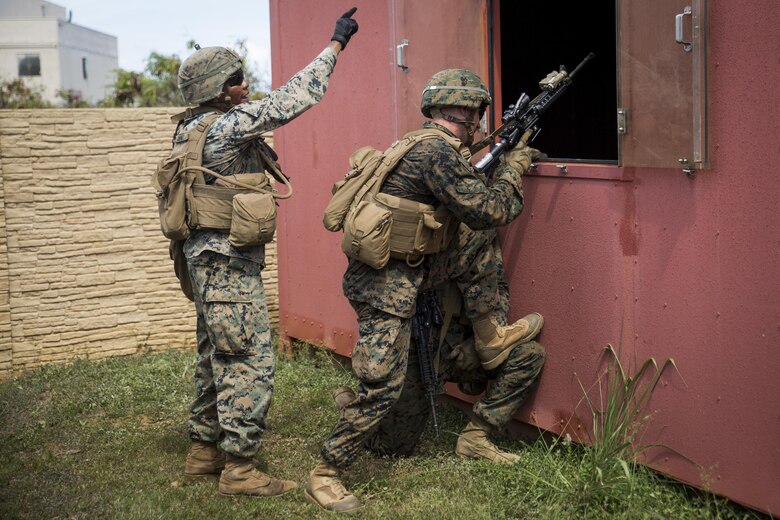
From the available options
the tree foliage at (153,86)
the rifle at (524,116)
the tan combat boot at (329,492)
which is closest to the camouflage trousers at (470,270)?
the rifle at (524,116)

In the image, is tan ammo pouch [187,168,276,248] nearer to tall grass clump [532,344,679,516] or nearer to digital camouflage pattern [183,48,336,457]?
digital camouflage pattern [183,48,336,457]

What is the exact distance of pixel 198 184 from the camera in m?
4.55

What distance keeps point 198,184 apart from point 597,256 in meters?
1.88

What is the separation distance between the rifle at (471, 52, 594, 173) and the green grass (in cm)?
143

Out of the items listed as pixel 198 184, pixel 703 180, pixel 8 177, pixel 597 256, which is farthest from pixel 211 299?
pixel 8 177

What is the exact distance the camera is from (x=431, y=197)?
441 cm

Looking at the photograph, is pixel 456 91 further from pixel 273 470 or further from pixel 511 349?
pixel 273 470

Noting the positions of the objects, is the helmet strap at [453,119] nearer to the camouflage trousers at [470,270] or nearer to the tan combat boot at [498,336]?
the camouflage trousers at [470,270]

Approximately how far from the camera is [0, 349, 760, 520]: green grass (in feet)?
13.6

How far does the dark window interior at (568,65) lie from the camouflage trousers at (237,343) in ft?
7.15

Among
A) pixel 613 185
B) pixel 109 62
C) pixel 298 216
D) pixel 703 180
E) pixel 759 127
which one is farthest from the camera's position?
pixel 109 62

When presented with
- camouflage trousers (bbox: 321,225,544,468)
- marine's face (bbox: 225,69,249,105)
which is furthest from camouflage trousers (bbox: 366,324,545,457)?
marine's face (bbox: 225,69,249,105)

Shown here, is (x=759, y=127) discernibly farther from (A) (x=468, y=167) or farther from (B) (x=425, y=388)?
(B) (x=425, y=388)

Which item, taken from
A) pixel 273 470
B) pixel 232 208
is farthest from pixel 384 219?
pixel 273 470
